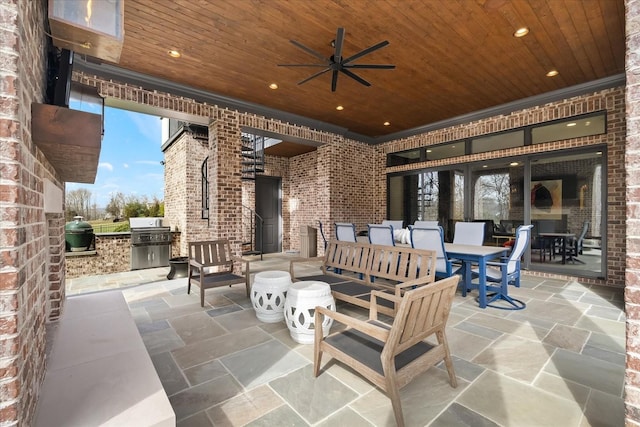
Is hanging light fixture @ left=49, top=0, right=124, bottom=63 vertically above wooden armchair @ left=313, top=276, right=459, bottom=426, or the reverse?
hanging light fixture @ left=49, top=0, right=124, bottom=63

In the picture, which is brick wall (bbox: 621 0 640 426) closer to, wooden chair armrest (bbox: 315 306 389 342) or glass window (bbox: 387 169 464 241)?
wooden chair armrest (bbox: 315 306 389 342)

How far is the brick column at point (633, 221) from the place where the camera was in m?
1.19

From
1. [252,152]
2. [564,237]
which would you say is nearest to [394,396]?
[564,237]

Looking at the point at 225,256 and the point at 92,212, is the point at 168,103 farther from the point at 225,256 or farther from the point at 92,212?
the point at 92,212

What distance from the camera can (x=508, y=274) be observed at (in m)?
3.82

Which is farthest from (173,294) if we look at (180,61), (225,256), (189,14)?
(189,14)

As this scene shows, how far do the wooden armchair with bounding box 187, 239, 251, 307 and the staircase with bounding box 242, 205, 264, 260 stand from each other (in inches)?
149

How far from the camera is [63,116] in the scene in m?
1.14

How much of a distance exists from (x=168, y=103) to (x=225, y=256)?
2.71 m

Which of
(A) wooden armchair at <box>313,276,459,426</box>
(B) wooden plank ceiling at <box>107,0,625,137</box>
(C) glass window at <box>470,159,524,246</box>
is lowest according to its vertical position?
(A) wooden armchair at <box>313,276,459,426</box>

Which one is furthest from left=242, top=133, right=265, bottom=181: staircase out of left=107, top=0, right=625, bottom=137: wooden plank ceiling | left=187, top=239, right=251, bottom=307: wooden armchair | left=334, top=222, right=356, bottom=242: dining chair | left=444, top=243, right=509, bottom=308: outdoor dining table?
left=444, top=243, right=509, bottom=308: outdoor dining table

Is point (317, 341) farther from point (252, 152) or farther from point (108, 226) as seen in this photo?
point (108, 226)

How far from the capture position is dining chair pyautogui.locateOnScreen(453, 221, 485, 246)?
185 inches

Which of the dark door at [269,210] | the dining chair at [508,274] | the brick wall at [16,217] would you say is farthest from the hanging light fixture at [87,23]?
the dark door at [269,210]
